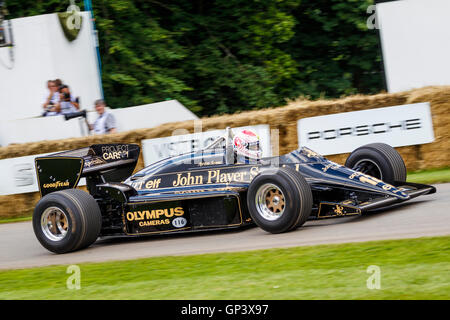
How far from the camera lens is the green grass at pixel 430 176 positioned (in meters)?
10.0

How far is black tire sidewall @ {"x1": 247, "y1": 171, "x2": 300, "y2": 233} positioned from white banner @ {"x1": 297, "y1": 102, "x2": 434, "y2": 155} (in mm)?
4100

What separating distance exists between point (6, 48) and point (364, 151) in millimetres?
9510

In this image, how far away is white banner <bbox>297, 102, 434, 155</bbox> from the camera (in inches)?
435

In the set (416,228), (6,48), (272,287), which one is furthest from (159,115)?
(272,287)

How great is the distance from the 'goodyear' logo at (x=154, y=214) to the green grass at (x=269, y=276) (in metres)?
1.16

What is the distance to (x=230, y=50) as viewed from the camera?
20.0 meters

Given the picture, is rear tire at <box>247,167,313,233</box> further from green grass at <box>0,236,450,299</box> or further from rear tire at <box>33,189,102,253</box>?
rear tire at <box>33,189,102,253</box>

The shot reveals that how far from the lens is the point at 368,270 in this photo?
17.6 feet

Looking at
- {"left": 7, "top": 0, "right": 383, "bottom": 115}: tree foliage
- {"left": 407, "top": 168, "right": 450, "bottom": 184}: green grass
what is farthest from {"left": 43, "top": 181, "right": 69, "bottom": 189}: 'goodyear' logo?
{"left": 7, "top": 0, "right": 383, "bottom": 115}: tree foliage

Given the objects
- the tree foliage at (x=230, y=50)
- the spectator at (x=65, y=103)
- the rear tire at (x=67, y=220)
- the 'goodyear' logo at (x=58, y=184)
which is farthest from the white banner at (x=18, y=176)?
the tree foliage at (x=230, y=50)

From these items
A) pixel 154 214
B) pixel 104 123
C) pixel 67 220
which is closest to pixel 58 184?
pixel 67 220

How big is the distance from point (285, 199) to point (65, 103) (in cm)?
801

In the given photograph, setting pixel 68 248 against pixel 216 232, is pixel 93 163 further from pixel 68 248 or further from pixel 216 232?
pixel 216 232

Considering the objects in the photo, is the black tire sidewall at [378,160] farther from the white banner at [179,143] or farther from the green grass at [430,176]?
the white banner at [179,143]
